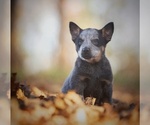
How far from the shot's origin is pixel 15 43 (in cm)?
186

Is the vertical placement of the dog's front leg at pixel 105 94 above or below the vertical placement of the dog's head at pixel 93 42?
below

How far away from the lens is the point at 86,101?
1.79m

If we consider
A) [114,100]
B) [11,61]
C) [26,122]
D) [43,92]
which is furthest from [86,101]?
[11,61]

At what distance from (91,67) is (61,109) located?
1.20ft

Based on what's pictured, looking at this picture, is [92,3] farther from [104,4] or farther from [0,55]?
[0,55]

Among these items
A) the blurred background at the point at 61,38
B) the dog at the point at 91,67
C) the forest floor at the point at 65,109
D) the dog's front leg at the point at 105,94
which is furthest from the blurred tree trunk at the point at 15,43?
the dog's front leg at the point at 105,94

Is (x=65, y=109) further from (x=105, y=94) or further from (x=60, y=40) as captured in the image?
(x=60, y=40)

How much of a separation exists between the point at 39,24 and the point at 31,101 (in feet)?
1.83

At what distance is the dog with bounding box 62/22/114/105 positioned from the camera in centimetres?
178

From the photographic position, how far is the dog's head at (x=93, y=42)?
1.77 metres

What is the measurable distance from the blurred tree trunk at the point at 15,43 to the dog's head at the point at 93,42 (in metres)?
0.43

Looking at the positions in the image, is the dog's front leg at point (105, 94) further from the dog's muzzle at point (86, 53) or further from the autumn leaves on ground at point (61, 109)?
the dog's muzzle at point (86, 53)

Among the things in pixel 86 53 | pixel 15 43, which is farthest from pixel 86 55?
pixel 15 43

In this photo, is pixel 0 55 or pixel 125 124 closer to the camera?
pixel 125 124
